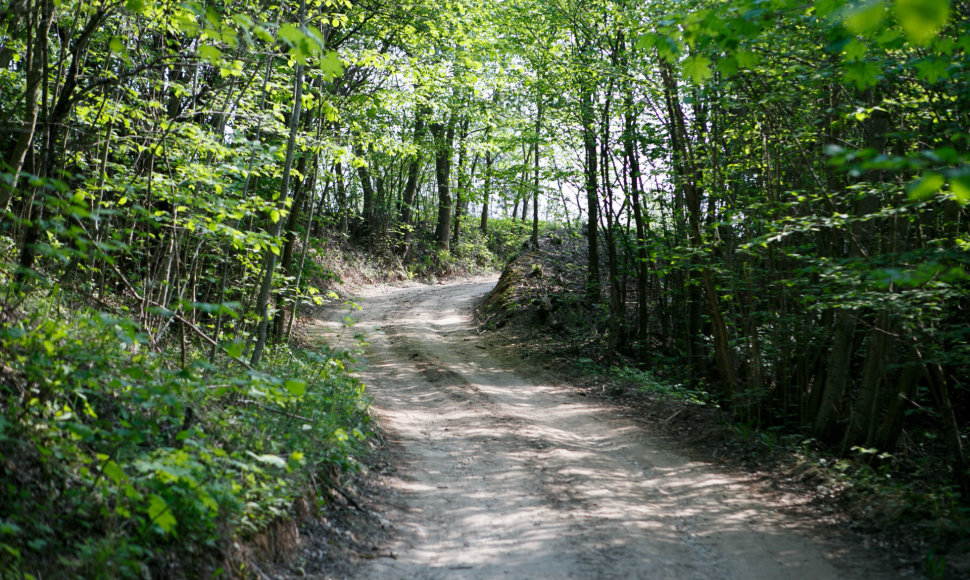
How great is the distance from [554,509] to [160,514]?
372cm

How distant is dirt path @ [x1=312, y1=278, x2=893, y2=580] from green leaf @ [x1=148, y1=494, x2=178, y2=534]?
5.59ft

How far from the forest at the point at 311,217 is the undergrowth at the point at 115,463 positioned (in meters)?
0.02

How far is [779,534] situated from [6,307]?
689 centimetres

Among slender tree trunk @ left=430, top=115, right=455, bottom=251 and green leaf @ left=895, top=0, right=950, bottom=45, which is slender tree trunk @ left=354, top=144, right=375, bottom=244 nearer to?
slender tree trunk @ left=430, top=115, right=455, bottom=251

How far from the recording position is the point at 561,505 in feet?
19.9

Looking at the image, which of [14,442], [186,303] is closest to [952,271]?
[186,303]

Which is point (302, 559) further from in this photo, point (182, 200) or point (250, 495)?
point (182, 200)

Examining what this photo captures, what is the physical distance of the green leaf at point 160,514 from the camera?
11.3 feet

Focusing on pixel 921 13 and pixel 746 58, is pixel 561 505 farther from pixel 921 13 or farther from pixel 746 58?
pixel 921 13

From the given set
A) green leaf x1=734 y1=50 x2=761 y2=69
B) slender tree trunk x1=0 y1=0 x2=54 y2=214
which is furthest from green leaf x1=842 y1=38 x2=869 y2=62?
slender tree trunk x1=0 y1=0 x2=54 y2=214

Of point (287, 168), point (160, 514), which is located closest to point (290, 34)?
point (160, 514)

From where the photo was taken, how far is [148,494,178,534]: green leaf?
3432 millimetres

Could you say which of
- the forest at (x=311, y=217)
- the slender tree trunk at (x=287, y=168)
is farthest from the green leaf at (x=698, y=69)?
the slender tree trunk at (x=287, y=168)

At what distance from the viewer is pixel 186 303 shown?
3766mm
